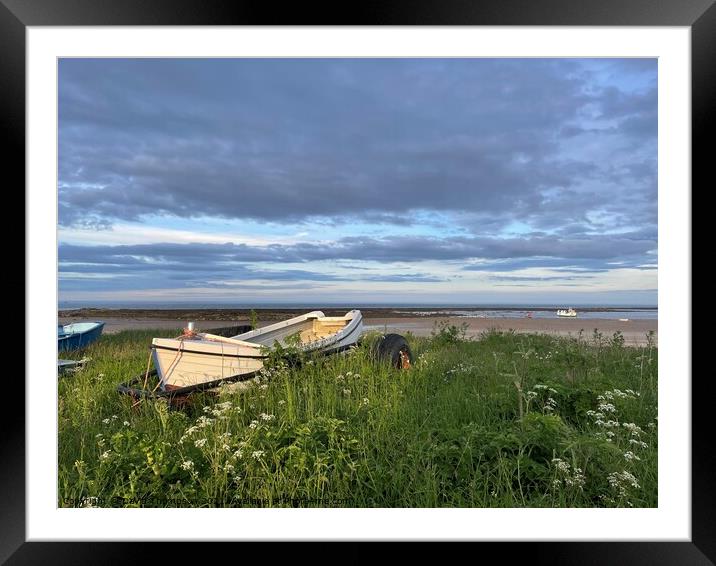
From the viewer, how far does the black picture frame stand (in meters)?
1.45

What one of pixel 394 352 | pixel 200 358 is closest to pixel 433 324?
pixel 394 352

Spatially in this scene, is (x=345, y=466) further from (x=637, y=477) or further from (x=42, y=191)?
(x=42, y=191)

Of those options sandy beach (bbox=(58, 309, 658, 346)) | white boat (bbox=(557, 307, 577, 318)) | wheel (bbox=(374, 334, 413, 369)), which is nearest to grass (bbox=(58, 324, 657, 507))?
wheel (bbox=(374, 334, 413, 369))

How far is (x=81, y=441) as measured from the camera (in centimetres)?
242

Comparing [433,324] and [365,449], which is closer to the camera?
[365,449]

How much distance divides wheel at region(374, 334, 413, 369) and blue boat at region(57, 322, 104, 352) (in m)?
4.06

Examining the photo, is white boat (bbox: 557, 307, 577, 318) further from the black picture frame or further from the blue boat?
the blue boat

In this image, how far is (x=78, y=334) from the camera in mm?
5562
